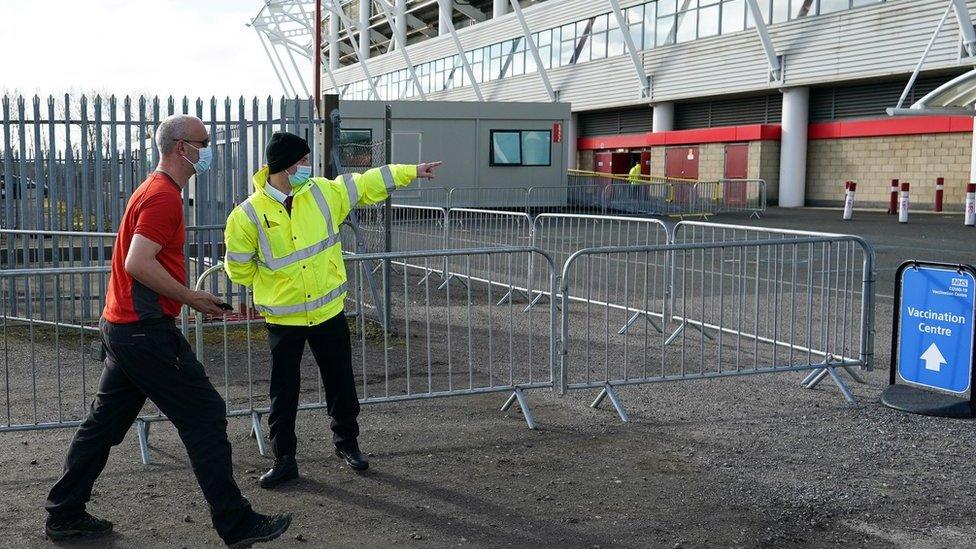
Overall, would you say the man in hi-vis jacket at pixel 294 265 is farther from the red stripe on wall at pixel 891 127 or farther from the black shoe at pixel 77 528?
the red stripe on wall at pixel 891 127

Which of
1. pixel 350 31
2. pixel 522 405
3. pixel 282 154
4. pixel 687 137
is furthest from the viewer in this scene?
pixel 350 31

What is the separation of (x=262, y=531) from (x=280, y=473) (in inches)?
43.5

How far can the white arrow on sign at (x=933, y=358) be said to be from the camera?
6.99m

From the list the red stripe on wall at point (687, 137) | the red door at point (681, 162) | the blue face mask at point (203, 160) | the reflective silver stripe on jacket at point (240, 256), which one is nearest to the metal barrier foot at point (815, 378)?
the reflective silver stripe on jacket at point (240, 256)

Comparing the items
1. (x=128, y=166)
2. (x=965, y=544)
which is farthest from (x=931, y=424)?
(x=128, y=166)

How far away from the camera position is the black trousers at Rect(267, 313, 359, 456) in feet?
17.6

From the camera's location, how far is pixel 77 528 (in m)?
4.61

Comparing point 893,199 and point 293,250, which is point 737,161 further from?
point 293,250

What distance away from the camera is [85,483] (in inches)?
181

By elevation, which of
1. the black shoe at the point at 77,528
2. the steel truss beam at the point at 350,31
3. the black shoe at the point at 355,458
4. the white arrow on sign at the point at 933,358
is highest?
the steel truss beam at the point at 350,31

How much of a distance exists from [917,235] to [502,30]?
33075 mm

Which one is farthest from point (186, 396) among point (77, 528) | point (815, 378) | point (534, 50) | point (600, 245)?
point (534, 50)

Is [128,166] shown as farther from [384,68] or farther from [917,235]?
[384,68]

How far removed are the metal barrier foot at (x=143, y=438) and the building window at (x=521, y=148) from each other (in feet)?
88.5
